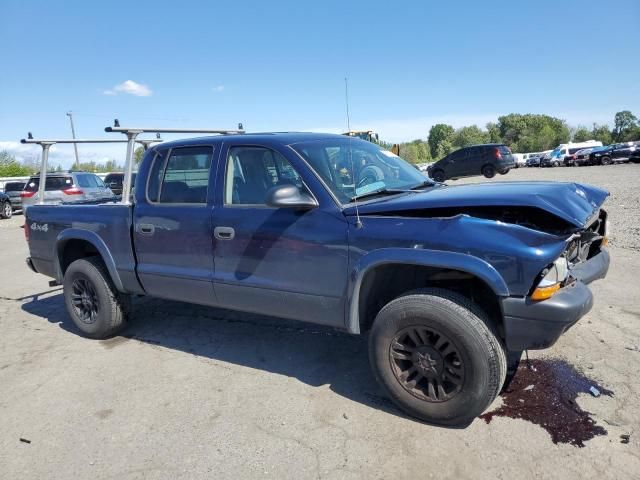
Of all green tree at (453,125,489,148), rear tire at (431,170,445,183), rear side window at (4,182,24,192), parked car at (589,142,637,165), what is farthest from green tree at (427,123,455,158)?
rear side window at (4,182,24,192)

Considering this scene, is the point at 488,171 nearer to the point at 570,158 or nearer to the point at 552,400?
the point at 570,158

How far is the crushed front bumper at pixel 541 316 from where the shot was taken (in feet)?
8.63

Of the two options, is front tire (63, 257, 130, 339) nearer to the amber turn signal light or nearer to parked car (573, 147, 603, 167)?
the amber turn signal light

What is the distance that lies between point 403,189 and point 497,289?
1.29 meters

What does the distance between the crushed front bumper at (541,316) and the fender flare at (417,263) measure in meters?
0.12

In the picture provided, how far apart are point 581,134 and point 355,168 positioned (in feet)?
332

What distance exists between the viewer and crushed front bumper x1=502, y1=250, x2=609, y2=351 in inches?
104

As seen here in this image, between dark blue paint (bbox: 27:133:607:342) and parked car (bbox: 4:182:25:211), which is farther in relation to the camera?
parked car (bbox: 4:182:25:211)

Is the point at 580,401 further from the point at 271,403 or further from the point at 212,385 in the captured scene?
the point at 212,385

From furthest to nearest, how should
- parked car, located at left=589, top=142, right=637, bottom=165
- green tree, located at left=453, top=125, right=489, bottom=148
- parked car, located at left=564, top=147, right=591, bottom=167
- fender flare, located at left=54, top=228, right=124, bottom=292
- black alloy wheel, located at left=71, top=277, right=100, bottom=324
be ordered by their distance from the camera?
green tree, located at left=453, top=125, right=489, bottom=148 → parked car, located at left=564, top=147, right=591, bottom=167 → parked car, located at left=589, top=142, right=637, bottom=165 → black alloy wheel, located at left=71, top=277, right=100, bottom=324 → fender flare, located at left=54, top=228, right=124, bottom=292

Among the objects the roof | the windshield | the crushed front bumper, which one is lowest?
the crushed front bumper

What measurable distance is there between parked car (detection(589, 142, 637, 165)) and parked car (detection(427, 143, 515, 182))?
13266mm

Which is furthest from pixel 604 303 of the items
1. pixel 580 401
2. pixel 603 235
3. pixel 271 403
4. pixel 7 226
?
pixel 7 226

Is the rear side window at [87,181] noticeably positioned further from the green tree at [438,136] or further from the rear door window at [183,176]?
the green tree at [438,136]
